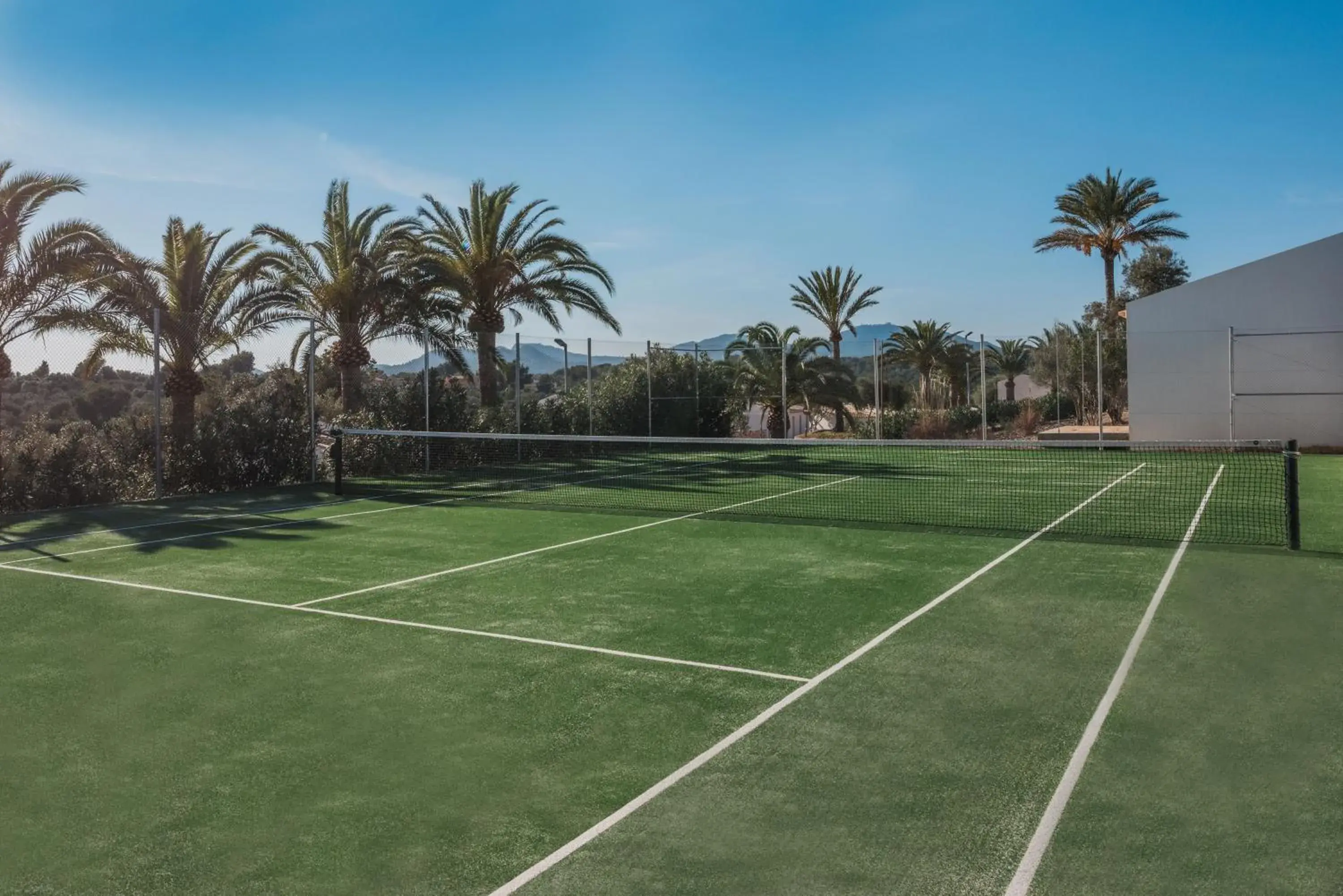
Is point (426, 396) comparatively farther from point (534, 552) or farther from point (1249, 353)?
point (1249, 353)

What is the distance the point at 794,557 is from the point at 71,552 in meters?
7.79

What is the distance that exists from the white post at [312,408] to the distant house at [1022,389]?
123ft

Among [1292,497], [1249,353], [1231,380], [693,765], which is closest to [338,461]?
[693,765]

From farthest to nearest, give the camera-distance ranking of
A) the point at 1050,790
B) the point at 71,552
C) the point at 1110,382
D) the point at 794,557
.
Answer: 1. the point at 1110,382
2. the point at 71,552
3. the point at 794,557
4. the point at 1050,790

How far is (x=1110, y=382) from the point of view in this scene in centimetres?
3581

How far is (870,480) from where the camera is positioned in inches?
718

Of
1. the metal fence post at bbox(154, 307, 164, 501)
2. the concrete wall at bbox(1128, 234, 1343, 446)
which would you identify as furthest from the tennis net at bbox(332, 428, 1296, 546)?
the metal fence post at bbox(154, 307, 164, 501)

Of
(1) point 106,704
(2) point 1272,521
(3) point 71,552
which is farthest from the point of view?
(2) point 1272,521

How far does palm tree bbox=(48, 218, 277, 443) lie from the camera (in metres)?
17.6

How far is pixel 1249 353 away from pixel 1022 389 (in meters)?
32.5

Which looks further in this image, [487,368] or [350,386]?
[487,368]

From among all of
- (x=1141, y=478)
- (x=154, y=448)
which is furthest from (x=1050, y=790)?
(x=154, y=448)

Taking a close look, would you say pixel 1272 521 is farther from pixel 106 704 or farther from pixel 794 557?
pixel 106 704

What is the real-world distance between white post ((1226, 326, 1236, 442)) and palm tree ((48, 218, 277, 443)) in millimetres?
22239
